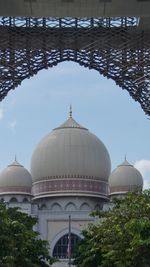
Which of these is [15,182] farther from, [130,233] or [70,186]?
[130,233]

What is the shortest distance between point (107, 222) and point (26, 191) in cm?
3372

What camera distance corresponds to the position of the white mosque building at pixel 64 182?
145 feet

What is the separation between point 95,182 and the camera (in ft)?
152

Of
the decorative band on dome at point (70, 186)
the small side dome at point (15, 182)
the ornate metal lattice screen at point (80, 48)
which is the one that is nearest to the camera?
the ornate metal lattice screen at point (80, 48)

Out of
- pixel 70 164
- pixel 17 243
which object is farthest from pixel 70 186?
pixel 17 243

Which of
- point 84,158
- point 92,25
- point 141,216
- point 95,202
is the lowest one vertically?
point 141,216

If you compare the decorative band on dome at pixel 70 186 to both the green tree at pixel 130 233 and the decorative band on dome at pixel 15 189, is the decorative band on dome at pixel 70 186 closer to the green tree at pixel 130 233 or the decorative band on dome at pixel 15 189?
the decorative band on dome at pixel 15 189

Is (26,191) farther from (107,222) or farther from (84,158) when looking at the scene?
(107,222)

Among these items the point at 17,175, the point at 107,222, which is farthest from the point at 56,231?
A: the point at 107,222

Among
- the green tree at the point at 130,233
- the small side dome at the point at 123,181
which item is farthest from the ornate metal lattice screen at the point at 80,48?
the small side dome at the point at 123,181

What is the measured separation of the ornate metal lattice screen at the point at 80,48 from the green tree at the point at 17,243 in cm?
361

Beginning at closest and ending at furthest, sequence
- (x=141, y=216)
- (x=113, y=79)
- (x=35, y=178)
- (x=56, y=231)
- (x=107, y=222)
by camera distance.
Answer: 1. (x=113, y=79)
2. (x=141, y=216)
3. (x=107, y=222)
4. (x=56, y=231)
5. (x=35, y=178)

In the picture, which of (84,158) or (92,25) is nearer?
(92,25)

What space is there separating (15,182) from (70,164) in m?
4.97
